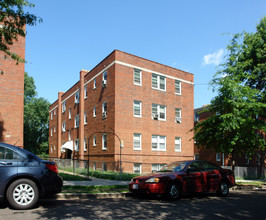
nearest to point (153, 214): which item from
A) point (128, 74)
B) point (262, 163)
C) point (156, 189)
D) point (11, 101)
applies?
point (156, 189)

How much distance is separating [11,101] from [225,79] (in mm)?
14026

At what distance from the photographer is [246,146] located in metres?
15.7

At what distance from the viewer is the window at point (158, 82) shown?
90.3 ft

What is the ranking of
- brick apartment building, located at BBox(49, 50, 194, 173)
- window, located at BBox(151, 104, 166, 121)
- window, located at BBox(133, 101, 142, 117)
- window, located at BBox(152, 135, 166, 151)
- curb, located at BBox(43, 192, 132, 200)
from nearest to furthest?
curb, located at BBox(43, 192, 132, 200) → brick apartment building, located at BBox(49, 50, 194, 173) → window, located at BBox(133, 101, 142, 117) → window, located at BBox(152, 135, 166, 151) → window, located at BBox(151, 104, 166, 121)

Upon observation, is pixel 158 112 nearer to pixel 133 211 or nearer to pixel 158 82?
pixel 158 82

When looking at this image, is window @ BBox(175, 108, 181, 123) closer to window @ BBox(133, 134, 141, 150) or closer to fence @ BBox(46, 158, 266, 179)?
window @ BBox(133, 134, 141, 150)

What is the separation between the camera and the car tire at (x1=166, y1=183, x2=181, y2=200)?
31.3 ft

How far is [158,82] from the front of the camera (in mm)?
27828

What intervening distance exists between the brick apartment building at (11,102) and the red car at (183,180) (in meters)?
11.7

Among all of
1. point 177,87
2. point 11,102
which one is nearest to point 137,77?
point 177,87

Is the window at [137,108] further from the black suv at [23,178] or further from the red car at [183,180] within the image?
the black suv at [23,178]

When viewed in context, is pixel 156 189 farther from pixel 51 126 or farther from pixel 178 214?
pixel 51 126

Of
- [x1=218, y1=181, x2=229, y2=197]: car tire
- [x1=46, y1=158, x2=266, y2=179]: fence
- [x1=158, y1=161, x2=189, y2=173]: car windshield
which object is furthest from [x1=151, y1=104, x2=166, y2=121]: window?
[x1=158, y1=161, x2=189, y2=173]: car windshield

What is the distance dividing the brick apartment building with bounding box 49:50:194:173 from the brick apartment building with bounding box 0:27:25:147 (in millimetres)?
7485
